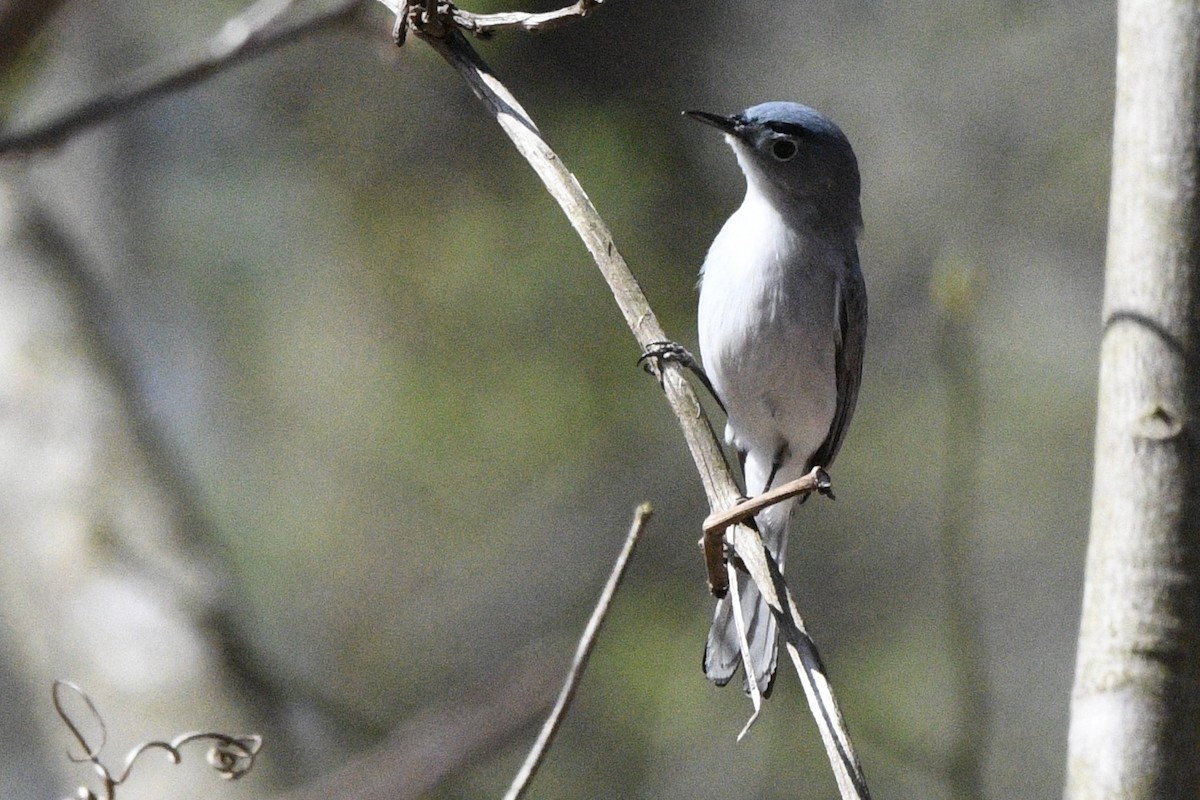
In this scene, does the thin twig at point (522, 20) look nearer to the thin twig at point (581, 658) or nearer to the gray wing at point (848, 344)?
the thin twig at point (581, 658)

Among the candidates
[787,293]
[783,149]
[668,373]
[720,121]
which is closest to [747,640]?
[668,373]

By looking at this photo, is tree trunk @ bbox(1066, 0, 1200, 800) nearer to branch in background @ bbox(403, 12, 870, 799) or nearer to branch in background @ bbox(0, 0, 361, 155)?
branch in background @ bbox(403, 12, 870, 799)

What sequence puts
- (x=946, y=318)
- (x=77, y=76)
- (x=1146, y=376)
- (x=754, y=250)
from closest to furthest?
(x=1146, y=376), (x=946, y=318), (x=754, y=250), (x=77, y=76)

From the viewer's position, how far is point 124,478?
3.79 meters

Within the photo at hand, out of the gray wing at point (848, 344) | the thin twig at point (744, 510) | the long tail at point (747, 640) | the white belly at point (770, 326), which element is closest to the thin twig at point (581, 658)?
the thin twig at point (744, 510)

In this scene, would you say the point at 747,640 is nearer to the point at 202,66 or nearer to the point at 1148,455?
the point at 1148,455

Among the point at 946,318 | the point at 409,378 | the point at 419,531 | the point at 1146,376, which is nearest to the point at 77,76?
the point at 409,378

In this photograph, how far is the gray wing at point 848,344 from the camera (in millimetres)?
3064

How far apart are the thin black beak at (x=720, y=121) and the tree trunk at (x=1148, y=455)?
3.34 feet

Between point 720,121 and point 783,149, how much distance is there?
27 centimetres

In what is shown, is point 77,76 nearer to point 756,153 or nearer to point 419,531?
point 419,531

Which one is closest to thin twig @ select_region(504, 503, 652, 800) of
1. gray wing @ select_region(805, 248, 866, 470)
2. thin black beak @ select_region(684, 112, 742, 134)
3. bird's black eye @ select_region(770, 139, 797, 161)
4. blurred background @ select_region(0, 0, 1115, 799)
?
thin black beak @ select_region(684, 112, 742, 134)

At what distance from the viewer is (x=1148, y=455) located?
5.27 ft

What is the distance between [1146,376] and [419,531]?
16.7 ft
